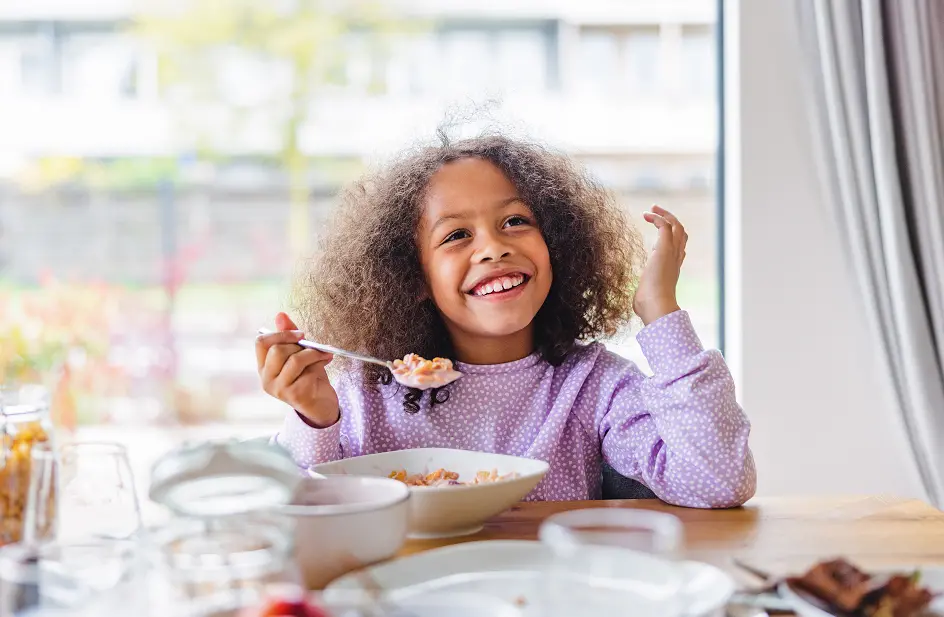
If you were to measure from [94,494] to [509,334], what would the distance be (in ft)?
2.72

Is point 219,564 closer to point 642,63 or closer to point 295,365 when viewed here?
point 295,365

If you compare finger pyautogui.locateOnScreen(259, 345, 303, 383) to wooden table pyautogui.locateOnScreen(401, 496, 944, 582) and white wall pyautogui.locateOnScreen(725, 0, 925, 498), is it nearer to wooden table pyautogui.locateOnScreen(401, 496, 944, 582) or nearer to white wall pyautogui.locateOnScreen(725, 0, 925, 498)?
wooden table pyautogui.locateOnScreen(401, 496, 944, 582)

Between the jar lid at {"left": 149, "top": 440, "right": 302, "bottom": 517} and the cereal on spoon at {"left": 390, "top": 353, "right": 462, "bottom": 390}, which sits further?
the cereal on spoon at {"left": 390, "top": 353, "right": 462, "bottom": 390}

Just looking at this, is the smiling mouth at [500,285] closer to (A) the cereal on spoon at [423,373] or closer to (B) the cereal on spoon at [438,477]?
(A) the cereal on spoon at [423,373]

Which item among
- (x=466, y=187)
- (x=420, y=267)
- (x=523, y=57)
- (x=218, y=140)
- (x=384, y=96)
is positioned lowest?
(x=420, y=267)

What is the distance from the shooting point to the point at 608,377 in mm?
1553

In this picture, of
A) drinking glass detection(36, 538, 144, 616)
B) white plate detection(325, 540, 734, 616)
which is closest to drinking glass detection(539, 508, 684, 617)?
white plate detection(325, 540, 734, 616)

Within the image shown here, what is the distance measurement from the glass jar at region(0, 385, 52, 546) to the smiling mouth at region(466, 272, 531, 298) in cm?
75

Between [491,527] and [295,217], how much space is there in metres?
3.12

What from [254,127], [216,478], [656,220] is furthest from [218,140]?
[216,478]

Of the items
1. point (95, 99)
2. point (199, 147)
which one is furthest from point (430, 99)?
point (95, 99)

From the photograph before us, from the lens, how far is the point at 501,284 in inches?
59.9

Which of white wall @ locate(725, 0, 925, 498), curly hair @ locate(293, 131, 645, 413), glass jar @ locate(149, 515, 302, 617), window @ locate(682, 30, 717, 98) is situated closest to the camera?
glass jar @ locate(149, 515, 302, 617)

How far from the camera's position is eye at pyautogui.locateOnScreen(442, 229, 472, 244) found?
5.19 feet
